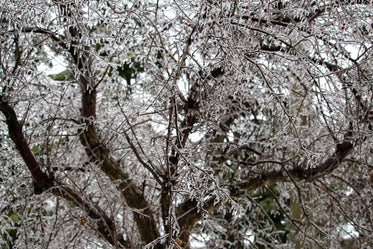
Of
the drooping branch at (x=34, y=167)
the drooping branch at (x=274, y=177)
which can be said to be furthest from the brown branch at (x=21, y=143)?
the drooping branch at (x=274, y=177)

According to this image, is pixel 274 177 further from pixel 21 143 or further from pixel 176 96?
pixel 21 143

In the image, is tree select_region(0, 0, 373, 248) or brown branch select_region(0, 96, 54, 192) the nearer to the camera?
tree select_region(0, 0, 373, 248)

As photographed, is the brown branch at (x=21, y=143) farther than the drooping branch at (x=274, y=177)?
No

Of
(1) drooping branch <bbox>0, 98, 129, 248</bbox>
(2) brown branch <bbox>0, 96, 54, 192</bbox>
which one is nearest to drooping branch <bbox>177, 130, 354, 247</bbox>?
(1) drooping branch <bbox>0, 98, 129, 248</bbox>

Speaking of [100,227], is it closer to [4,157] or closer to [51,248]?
[51,248]

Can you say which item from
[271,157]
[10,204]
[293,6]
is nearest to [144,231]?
[10,204]

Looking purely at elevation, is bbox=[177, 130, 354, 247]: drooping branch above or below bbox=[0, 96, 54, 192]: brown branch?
below

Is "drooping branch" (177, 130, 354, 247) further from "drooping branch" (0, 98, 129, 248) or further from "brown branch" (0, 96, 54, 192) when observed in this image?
"brown branch" (0, 96, 54, 192)

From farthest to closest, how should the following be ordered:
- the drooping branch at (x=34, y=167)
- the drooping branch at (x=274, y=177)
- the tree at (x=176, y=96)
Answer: the drooping branch at (x=274, y=177) → the drooping branch at (x=34, y=167) → the tree at (x=176, y=96)

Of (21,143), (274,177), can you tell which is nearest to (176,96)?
(21,143)

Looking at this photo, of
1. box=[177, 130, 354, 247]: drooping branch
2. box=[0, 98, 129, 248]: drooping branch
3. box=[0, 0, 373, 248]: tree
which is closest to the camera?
box=[0, 0, 373, 248]: tree

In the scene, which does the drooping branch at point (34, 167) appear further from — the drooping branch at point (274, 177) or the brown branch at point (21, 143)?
the drooping branch at point (274, 177)

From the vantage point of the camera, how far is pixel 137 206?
3.87 meters

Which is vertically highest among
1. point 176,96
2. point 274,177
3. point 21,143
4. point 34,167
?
point 21,143
